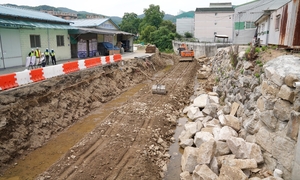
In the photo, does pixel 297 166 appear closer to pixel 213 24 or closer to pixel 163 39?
pixel 163 39

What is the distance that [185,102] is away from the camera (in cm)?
1506

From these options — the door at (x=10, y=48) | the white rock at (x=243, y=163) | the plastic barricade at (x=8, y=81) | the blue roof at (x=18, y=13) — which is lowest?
the white rock at (x=243, y=163)

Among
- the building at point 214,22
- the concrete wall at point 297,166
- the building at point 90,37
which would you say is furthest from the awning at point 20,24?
the building at point 214,22

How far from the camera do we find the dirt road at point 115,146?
7.15m

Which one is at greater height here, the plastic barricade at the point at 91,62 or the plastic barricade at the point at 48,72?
the plastic barricade at the point at 91,62

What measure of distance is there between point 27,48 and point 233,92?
630 inches

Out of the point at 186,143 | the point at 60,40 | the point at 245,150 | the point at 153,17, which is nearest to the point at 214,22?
the point at 153,17

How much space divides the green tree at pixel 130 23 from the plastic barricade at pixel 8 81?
207 ft

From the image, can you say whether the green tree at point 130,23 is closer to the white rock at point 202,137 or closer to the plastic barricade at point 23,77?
the plastic barricade at point 23,77

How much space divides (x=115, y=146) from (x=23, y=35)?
13980mm

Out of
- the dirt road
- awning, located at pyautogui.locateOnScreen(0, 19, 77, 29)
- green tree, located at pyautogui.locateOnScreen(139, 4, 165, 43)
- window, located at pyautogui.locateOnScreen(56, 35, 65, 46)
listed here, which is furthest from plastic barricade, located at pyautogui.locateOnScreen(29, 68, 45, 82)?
green tree, located at pyautogui.locateOnScreen(139, 4, 165, 43)

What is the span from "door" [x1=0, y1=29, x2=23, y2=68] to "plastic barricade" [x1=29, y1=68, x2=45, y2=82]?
5.78 metres

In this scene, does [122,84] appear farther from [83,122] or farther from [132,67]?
[83,122]

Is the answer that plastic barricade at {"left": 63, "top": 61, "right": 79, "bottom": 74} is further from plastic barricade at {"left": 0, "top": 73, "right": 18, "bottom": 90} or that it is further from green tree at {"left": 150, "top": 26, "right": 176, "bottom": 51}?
green tree at {"left": 150, "top": 26, "right": 176, "bottom": 51}
